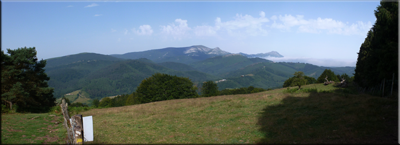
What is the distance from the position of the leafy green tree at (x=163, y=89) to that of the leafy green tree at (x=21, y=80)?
109 feet

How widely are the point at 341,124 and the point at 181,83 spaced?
5283cm

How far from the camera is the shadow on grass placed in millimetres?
10664

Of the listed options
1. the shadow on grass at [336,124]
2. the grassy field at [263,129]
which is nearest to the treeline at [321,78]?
the shadow on grass at [336,124]

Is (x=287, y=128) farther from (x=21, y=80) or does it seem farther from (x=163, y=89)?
(x=163, y=89)

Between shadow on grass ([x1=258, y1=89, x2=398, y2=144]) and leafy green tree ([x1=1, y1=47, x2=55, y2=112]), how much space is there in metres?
22.3

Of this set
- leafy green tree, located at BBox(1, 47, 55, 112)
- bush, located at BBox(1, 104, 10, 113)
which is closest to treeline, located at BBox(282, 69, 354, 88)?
leafy green tree, located at BBox(1, 47, 55, 112)

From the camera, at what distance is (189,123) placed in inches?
669

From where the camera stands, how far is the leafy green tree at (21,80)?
63.6ft

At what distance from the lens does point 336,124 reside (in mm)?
13117

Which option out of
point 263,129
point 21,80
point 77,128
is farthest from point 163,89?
point 77,128

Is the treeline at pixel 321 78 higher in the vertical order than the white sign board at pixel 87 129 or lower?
lower

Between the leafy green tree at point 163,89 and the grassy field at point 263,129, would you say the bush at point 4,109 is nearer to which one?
the grassy field at point 263,129

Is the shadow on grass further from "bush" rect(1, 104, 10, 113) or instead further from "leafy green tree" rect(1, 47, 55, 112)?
"leafy green tree" rect(1, 47, 55, 112)

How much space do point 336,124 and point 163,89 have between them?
49605 mm
